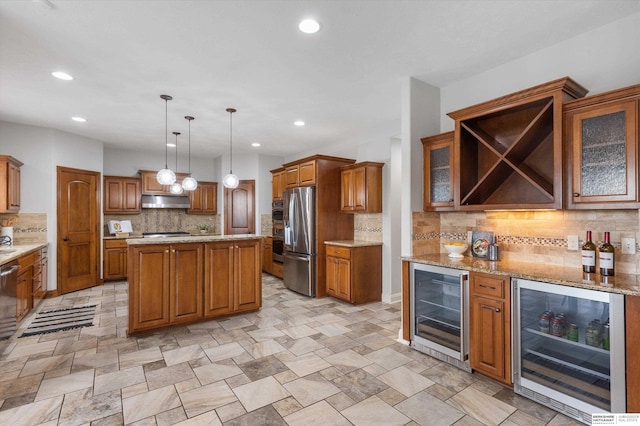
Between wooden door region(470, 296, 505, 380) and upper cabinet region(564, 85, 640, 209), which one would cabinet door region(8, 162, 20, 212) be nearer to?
wooden door region(470, 296, 505, 380)

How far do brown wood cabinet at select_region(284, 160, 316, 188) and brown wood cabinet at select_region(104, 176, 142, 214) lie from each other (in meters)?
3.44

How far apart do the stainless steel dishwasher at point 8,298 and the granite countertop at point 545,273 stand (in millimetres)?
3991

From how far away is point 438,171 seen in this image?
3.31 m

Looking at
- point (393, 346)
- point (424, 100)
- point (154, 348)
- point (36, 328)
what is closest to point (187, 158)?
point (36, 328)

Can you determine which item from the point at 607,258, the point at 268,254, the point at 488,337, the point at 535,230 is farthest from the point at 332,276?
the point at 607,258

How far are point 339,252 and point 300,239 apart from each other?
2.50 ft

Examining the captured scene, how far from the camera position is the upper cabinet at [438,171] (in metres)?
3.19

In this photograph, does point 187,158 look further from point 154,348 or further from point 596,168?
point 596,168

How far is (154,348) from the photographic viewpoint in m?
3.25

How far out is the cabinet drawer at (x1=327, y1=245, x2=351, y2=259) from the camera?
15.8ft

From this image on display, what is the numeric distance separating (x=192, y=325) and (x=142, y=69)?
2.86 meters

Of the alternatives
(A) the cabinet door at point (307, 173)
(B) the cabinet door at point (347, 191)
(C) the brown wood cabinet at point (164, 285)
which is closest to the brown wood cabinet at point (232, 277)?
(C) the brown wood cabinet at point (164, 285)

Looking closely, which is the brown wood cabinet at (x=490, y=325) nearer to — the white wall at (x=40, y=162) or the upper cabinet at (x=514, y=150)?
the upper cabinet at (x=514, y=150)

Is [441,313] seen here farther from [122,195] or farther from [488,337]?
[122,195]
